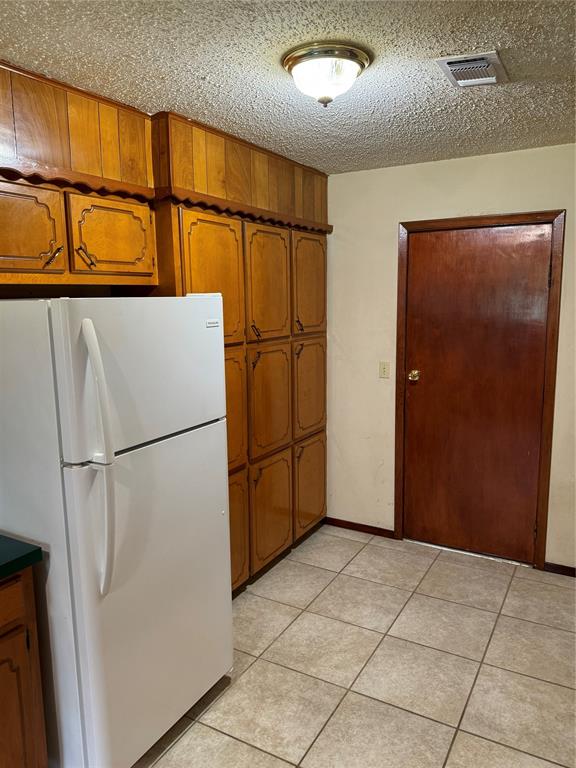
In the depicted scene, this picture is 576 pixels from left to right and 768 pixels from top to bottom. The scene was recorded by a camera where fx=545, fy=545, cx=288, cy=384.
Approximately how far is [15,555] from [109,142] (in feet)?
5.02

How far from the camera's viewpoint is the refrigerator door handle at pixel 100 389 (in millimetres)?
1534

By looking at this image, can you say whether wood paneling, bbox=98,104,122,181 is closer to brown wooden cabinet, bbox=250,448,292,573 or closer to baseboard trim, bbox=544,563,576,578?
brown wooden cabinet, bbox=250,448,292,573

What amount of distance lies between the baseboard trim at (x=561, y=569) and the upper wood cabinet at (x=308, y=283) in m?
1.96

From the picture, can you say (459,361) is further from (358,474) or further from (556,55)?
(556,55)

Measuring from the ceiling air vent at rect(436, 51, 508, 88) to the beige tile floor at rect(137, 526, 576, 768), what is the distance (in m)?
2.36

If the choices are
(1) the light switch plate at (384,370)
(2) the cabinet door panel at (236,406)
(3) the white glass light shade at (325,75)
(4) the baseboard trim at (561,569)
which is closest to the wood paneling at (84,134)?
(3) the white glass light shade at (325,75)

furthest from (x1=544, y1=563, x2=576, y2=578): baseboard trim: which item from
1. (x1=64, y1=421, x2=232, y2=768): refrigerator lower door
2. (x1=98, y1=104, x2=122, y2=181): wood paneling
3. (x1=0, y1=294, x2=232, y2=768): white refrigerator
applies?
(x1=98, y1=104, x2=122, y2=181): wood paneling

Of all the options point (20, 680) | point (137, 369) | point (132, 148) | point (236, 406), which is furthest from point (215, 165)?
point (20, 680)

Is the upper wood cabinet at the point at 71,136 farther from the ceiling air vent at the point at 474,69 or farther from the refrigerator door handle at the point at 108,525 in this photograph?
the ceiling air vent at the point at 474,69

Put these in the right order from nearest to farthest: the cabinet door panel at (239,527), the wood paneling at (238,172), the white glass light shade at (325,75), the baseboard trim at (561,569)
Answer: the white glass light shade at (325,75)
the wood paneling at (238,172)
the cabinet door panel at (239,527)
the baseboard trim at (561,569)

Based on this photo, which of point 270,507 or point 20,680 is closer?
point 20,680

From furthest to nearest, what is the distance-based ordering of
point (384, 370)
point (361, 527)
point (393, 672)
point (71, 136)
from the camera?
point (361, 527)
point (384, 370)
point (393, 672)
point (71, 136)

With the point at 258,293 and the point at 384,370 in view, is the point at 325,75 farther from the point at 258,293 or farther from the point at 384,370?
the point at 384,370

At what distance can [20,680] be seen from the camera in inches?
63.5
